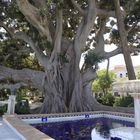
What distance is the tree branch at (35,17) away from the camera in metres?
9.63

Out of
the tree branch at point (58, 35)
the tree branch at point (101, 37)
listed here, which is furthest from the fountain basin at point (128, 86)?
the tree branch at point (101, 37)

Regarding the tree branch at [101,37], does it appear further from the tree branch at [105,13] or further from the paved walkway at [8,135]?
the paved walkway at [8,135]

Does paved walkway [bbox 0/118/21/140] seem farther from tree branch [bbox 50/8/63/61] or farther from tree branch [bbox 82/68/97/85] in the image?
tree branch [bbox 82/68/97/85]

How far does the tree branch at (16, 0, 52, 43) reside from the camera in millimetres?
9633

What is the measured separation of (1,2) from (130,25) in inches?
265

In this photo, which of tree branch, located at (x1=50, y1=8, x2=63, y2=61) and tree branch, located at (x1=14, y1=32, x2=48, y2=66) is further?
tree branch, located at (x1=14, y1=32, x2=48, y2=66)

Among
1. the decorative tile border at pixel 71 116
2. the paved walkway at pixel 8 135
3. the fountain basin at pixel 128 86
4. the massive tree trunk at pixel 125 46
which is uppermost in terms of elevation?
the massive tree trunk at pixel 125 46

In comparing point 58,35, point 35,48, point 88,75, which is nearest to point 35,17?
point 58,35

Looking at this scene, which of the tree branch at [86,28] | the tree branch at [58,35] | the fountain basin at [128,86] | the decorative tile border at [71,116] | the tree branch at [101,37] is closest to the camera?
the fountain basin at [128,86]

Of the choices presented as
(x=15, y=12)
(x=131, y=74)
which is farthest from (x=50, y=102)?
(x=15, y=12)

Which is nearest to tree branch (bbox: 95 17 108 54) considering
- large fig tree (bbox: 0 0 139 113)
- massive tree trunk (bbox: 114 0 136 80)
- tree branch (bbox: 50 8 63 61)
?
large fig tree (bbox: 0 0 139 113)

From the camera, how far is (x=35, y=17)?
10109mm

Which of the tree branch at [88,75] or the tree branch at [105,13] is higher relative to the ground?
the tree branch at [105,13]

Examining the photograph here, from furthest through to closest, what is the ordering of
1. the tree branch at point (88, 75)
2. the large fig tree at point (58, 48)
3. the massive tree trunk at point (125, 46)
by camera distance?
the tree branch at point (88, 75) < the large fig tree at point (58, 48) < the massive tree trunk at point (125, 46)
